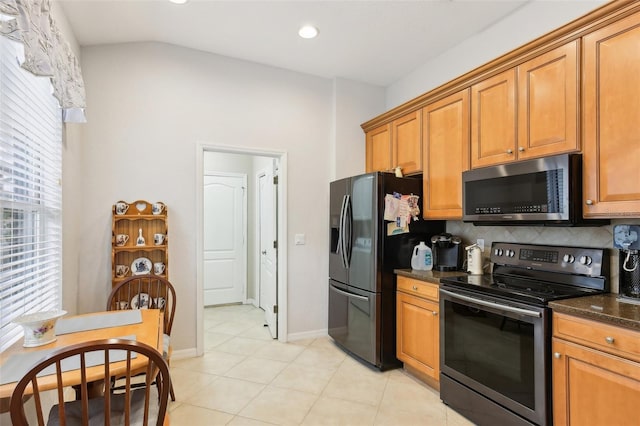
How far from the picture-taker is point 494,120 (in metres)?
2.45

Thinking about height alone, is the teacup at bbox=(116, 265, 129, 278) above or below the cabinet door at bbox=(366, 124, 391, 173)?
below

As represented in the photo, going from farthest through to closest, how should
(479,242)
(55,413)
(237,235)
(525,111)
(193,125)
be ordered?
(237,235) → (193,125) → (479,242) → (525,111) → (55,413)

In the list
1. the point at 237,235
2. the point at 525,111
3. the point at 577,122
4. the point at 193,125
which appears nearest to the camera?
the point at 577,122

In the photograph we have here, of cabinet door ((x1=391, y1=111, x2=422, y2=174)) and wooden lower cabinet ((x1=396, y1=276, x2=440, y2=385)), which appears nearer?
wooden lower cabinet ((x1=396, y1=276, x2=440, y2=385))

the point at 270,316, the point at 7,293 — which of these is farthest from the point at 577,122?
the point at 270,316

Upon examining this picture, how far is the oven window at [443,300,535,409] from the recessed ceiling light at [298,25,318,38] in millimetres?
2431

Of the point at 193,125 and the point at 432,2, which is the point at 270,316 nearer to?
the point at 193,125

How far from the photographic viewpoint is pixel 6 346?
5.20 feet

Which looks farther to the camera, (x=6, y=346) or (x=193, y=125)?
(x=193, y=125)

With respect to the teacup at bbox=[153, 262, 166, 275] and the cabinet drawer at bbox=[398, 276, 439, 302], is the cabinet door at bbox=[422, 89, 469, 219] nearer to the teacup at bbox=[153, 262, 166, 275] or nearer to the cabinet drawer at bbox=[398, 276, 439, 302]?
the cabinet drawer at bbox=[398, 276, 439, 302]

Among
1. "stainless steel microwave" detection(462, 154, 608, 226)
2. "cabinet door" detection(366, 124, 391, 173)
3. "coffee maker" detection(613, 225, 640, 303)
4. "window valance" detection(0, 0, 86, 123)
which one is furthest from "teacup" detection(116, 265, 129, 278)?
"coffee maker" detection(613, 225, 640, 303)

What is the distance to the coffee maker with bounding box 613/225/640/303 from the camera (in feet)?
6.16

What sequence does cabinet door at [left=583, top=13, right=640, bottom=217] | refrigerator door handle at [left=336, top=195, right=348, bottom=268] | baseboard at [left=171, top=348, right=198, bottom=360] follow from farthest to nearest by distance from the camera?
refrigerator door handle at [left=336, top=195, right=348, bottom=268] < baseboard at [left=171, top=348, right=198, bottom=360] < cabinet door at [left=583, top=13, right=640, bottom=217]

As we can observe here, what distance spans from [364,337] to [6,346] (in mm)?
2438
